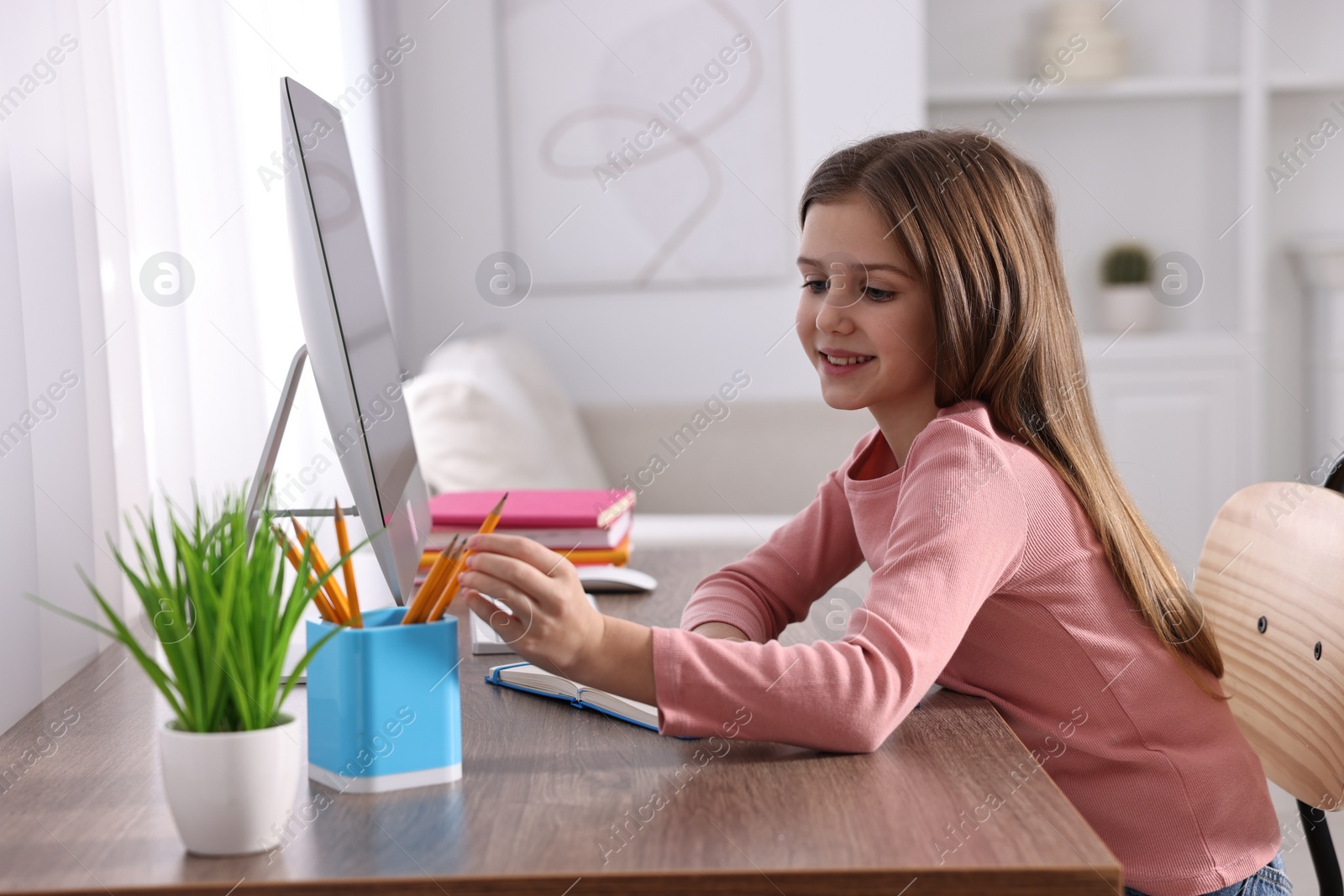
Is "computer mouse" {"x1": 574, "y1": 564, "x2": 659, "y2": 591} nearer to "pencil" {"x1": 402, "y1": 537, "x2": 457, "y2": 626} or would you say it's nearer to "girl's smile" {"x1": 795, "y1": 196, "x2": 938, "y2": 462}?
"girl's smile" {"x1": 795, "y1": 196, "x2": 938, "y2": 462}

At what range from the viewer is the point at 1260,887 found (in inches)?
32.7

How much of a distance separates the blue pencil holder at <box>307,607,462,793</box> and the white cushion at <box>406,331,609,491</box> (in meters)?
1.53

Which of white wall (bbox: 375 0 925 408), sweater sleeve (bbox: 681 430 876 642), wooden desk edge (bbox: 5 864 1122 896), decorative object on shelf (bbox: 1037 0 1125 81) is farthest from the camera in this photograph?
decorative object on shelf (bbox: 1037 0 1125 81)

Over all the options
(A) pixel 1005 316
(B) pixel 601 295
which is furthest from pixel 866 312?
(B) pixel 601 295

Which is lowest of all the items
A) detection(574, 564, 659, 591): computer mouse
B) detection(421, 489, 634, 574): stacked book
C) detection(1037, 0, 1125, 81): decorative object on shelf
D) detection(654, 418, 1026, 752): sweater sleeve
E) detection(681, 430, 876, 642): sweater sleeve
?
detection(574, 564, 659, 591): computer mouse

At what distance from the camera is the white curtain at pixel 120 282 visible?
0.87 m

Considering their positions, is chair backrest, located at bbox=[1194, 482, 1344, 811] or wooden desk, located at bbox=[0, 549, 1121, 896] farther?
chair backrest, located at bbox=[1194, 482, 1344, 811]

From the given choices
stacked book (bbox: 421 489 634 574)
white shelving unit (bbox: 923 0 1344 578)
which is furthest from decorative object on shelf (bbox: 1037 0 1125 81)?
stacked book (bbox: 421 489 634 574)

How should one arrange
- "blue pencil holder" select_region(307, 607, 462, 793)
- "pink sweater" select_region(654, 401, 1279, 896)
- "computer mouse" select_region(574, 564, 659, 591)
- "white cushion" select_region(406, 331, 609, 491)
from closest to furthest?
"blue pencil holder" select_region(307, 607, 462, 793)
"pink sweater" select_region(654, 401, 1279, 896)
"computer mouse" select_region(574, 564, 659, 591)
"white cushion" select_region(406, 331, 609, 491)

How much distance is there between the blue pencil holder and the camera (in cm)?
63

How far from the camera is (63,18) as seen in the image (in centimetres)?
96

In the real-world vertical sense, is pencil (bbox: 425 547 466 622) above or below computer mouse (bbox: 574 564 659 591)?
above

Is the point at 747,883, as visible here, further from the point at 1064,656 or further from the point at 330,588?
the point at 1064,656

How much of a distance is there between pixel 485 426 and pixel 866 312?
5.15 ft
